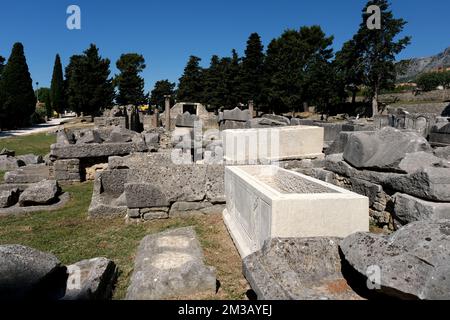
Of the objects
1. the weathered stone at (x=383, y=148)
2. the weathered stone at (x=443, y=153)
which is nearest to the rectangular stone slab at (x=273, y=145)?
the weathered stone at (x=383, y=148)

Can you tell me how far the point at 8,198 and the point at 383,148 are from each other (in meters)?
7.21

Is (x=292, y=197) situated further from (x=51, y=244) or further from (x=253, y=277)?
(x=51, y=244)

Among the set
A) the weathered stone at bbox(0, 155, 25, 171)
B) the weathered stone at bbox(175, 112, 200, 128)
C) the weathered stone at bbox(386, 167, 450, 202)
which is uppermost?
the weathered stone at bbox(175, 112, 200, 128)

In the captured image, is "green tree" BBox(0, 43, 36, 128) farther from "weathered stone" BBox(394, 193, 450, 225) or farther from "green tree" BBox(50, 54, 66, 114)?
"weathered stone" BBox(394, 193, 450, 225)

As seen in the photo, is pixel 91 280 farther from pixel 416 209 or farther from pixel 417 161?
pixel 417 161

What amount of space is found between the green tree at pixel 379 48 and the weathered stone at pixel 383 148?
29.3 m

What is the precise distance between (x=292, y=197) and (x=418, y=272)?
1.37 meters

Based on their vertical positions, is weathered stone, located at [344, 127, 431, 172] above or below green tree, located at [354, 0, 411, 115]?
below

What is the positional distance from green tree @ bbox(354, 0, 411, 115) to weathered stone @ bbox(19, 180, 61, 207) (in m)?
31.1

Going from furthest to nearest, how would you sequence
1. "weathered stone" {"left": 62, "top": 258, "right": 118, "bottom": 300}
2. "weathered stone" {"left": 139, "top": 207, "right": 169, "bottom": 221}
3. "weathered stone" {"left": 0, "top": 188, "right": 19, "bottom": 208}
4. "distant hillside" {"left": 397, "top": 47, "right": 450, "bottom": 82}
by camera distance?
"distant hillside" {"left": 397, "top": 47, "right": 450, "bottom": 82} < "weathered stone" {"left": 0, "top": 188, "right": 19, "bottom": 208} < "weathered stone" {"left": 139, "top": 207, "right": 169, "bottom": 221} < "weathered stone" {"left": 62, "top": 258, "right": 118, "bottom": 300}

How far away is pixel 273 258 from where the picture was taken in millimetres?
2961

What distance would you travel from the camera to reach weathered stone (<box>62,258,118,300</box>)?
278cm

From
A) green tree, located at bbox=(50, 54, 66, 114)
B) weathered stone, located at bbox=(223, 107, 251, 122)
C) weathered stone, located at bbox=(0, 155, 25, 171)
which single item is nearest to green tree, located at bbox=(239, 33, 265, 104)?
weathered stone, located at bbox=(223, 107, 251, 122)
